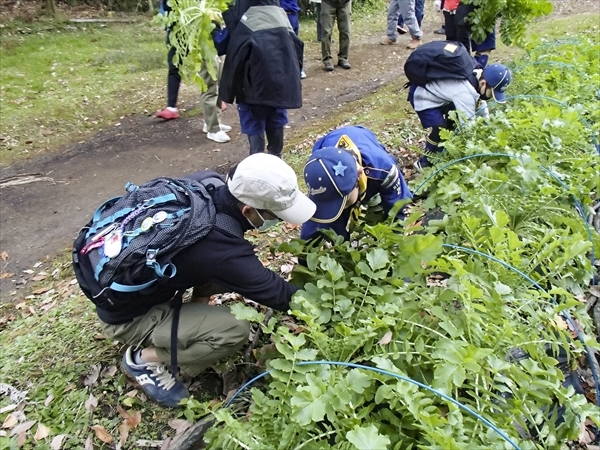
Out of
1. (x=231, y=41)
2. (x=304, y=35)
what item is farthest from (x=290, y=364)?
(x=304, y=35)

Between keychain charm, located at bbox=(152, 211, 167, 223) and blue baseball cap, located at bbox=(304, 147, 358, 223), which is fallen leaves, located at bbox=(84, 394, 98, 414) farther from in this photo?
blue baseball cap, located at bbox=(304, 147, 358, 223)

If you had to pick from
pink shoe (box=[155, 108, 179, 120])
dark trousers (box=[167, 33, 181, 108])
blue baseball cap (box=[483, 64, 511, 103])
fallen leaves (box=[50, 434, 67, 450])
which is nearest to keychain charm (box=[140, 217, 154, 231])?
fallen leaves (box=[50, 434, 67, 450])

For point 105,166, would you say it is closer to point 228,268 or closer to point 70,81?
point 70,81

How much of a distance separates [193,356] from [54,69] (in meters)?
7.84

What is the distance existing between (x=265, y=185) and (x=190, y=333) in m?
0.87

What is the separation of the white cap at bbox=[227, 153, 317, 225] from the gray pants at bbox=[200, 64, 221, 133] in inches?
148

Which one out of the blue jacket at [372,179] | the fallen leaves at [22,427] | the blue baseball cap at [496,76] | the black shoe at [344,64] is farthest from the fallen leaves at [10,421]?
the black shoe at [344,64]

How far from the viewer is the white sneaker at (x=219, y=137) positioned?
6.54 m

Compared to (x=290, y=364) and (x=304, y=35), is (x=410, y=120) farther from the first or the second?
(x=304, y=35)

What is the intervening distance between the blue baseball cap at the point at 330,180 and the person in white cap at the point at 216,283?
6.5 inches

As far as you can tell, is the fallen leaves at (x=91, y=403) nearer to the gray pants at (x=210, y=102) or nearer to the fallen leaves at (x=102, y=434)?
the fallen leaves at (x=102, y=434)

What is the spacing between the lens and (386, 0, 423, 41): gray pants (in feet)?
33.4

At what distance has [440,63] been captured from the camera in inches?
171

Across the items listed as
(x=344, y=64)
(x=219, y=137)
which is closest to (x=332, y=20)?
(x=344, y=64)
